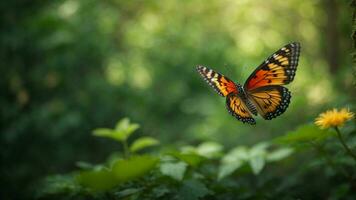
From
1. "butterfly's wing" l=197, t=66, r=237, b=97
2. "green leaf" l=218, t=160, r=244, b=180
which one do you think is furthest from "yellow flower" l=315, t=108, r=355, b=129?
"butterfly's wing" l=197, t=66, r=237, b=97

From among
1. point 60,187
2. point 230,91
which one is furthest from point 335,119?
point 60,187

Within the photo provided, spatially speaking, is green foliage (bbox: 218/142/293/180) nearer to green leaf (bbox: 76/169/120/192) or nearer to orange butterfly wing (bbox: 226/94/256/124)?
orange butterfly wing (bbox: 226/94/256/124)

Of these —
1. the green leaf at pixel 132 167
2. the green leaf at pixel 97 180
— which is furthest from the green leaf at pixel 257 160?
the green leaf at pixel 97 180

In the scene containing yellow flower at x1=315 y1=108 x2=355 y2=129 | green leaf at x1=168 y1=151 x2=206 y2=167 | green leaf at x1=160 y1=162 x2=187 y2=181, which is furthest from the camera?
green leaf at x1=168 y1=151 x2=206 y2=167

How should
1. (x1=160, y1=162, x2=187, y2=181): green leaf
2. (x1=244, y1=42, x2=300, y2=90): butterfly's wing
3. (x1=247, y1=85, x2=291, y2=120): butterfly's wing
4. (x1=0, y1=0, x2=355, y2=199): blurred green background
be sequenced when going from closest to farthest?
(x1=160, y1=162, x2=187, y2=181): green leaf < (x1=244, y1=42, x2=300, y2=90): butterfly's wing < (x1=247, y1=85, x2=291, y2=120): butterfly's wing < (x1=0, y1=0, x2=355, y2=199): blurred green background

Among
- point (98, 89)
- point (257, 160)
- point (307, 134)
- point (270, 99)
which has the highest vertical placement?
point (98, 89)

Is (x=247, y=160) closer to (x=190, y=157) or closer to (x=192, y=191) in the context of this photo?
(x=190, y=157)
